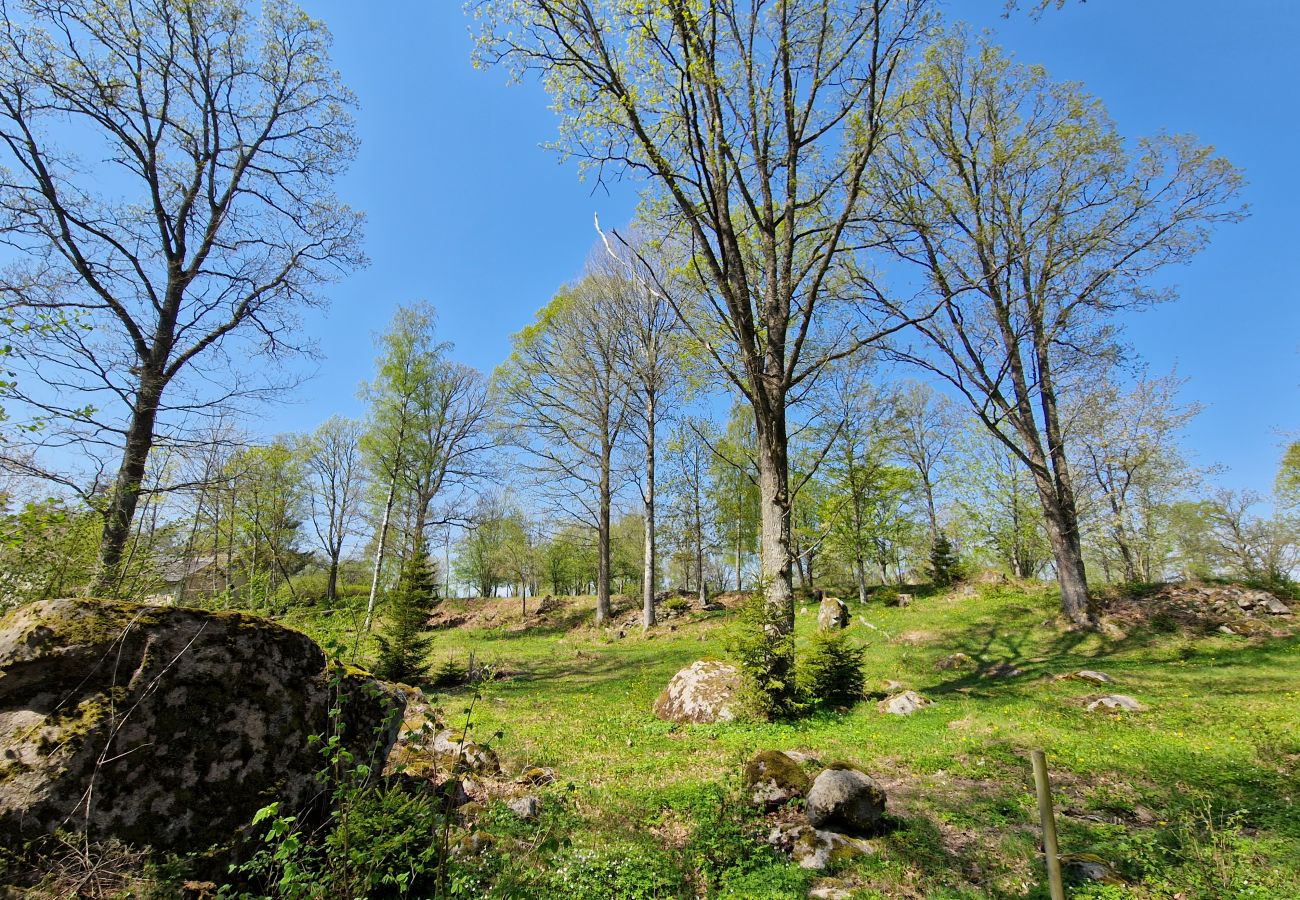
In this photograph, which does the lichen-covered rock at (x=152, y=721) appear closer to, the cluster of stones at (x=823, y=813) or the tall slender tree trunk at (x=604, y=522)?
the cluster of stones at (x=823, y=813)

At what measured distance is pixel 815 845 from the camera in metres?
3.86

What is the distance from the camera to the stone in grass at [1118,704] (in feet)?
23.8

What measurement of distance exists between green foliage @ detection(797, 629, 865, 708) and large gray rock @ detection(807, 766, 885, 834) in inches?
151

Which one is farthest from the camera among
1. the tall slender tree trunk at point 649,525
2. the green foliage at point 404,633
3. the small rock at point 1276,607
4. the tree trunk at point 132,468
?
the tall slender tree trunk at point 649,525

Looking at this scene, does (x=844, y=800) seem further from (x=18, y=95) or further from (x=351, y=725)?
(x=18, y=95)

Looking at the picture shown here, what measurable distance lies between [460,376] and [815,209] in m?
19.0

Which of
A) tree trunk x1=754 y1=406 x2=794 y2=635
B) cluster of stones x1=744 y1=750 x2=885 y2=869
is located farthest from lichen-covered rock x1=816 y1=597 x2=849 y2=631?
cluster of stones x1=744 y1=750 x2=885 y2=869

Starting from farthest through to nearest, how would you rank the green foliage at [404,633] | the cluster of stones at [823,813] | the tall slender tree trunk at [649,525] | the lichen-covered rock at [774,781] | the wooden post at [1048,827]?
the tall slender tree trunk at [649,525], the green foliage at [404,633], the lichen-covered rock at [774,781], the cluster of stones at [823,813], the wooden post at [1048,827]

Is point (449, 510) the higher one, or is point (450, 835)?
point (449, 510)

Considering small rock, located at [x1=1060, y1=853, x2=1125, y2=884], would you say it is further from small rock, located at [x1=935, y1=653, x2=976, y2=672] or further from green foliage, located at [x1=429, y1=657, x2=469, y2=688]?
green foliage, located at [x1=429, y1=657, x2=469, y2=688]

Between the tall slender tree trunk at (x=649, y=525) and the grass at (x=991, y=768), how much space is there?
224 inches

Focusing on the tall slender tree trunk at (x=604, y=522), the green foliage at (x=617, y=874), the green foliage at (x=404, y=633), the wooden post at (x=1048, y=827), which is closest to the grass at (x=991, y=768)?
the green foliage at (x=617, y=874)

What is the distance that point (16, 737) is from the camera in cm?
250

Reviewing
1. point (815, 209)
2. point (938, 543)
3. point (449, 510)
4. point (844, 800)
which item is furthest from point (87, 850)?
point (938, 543)
